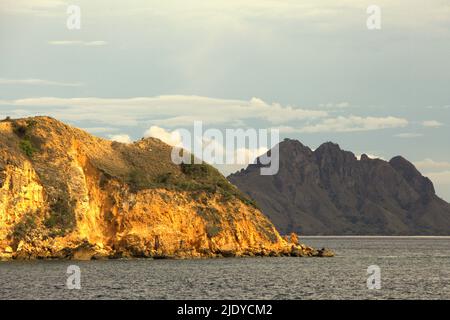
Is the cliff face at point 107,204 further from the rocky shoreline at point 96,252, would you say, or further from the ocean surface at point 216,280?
the ocean surface at point 216,280

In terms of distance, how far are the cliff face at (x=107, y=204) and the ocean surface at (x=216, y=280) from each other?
16.7ft

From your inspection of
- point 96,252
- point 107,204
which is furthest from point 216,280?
point 107,204

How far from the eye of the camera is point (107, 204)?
355ft

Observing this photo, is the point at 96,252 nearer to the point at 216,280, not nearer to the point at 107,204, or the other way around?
the point at 107,204

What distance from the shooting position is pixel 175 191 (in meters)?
114

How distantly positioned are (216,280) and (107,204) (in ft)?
115

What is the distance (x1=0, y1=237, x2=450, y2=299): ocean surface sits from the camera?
65000 mm

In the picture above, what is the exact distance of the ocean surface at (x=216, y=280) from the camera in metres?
65.0

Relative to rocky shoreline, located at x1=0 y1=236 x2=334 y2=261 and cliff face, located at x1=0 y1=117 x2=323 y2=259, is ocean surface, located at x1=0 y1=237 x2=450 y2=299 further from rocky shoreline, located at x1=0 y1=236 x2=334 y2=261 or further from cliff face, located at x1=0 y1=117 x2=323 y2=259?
cliff face, located at x1=0 y1=117 x2=323 y2=259

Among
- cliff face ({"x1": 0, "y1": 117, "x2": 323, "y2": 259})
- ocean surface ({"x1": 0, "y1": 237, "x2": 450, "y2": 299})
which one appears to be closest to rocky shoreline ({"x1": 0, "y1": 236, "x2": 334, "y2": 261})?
cliff face ({"x1": 0, "y1": 117, "x2": 323, "y2": 259})

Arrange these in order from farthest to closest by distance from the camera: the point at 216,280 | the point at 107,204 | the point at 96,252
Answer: the point at 107,204 → the point at 96,252 → the point at 216,280

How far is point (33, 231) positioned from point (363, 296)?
154 ft

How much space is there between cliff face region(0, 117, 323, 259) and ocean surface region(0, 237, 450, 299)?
508 cm
